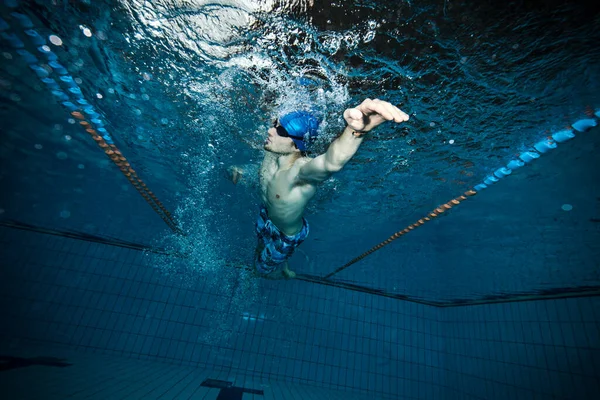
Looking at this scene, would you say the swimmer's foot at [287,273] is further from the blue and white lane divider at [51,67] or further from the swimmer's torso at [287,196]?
the blue and white lane divider at [51,67]

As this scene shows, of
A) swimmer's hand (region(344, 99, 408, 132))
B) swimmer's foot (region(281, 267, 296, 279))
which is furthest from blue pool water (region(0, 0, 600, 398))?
swimmer's foot (region(281, 267, 296, 279))

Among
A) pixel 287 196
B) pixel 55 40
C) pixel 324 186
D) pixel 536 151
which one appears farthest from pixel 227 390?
pixel 536 151

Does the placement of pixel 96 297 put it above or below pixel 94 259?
below

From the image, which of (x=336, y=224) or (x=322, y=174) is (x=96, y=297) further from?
(x=322, y=174)

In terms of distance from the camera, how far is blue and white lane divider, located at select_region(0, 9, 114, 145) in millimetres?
4110

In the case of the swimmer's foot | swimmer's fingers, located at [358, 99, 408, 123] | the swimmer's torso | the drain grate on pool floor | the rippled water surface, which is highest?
the rippled water surface

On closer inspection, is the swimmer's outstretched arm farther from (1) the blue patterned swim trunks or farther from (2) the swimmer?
(1) the blue patterned swim trunks

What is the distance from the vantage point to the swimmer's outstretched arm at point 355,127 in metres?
1.61

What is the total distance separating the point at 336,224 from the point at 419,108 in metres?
7.03

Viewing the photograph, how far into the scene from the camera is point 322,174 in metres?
2.39

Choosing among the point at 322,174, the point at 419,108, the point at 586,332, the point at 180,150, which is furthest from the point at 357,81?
the point at 586,332

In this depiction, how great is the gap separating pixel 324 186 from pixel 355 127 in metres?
5.92

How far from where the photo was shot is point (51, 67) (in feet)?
17.6

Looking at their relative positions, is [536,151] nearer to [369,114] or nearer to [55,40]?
[369,114]
